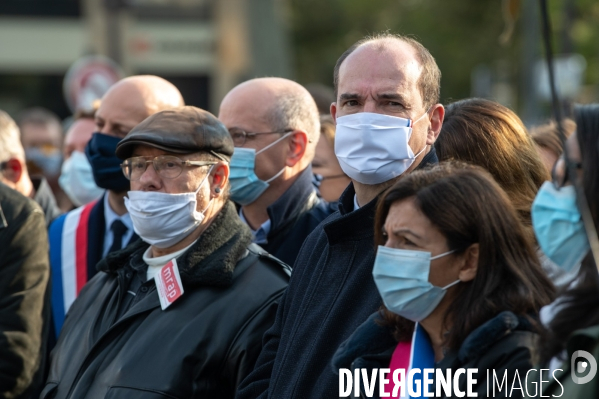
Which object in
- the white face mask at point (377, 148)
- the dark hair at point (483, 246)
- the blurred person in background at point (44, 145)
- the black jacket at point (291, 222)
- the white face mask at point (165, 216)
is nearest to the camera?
the dark hair at point (483, 246)

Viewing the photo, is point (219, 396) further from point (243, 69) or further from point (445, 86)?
point (445, 86)

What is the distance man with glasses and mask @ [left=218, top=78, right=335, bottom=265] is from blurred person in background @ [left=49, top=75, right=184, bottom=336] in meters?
0.65

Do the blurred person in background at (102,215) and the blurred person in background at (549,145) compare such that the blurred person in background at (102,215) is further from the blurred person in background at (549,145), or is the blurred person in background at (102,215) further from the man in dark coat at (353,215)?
the blurred person in background at (549,145)

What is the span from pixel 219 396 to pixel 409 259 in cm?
Answer: 130

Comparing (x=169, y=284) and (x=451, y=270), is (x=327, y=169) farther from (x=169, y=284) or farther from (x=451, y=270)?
(x=451, y=270)

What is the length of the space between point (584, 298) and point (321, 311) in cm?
118

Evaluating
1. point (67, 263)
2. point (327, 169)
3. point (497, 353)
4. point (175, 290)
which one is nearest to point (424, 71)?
point (175, 290)

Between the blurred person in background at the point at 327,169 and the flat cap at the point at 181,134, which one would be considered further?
the blurred person in background at the point at 327,169

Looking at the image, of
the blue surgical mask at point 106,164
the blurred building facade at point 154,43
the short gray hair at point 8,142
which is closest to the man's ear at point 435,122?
the blue surgical mask at point 106,164

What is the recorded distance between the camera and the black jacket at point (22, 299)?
4.77 m

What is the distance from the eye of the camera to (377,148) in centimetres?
407

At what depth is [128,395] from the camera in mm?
4094

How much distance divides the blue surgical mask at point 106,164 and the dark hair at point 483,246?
2.79m

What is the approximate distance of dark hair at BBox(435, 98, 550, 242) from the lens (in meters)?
4.25
